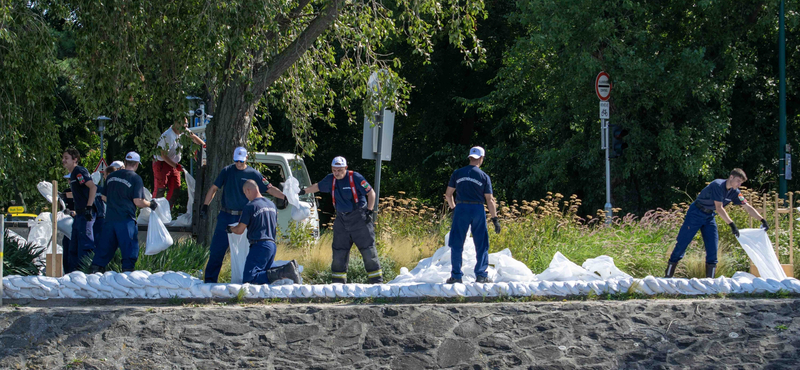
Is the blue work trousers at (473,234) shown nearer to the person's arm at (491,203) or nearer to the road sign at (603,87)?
the person's arm at (491,203)

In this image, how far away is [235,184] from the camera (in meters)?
8.60

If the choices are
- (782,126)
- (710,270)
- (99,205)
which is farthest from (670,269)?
(782,126)

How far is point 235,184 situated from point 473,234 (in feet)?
8.98

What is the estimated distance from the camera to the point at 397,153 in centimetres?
2478

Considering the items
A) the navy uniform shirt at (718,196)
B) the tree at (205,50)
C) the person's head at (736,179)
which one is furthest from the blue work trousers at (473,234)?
the person's head at (736,179)

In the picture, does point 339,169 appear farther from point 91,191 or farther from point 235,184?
point 91,191

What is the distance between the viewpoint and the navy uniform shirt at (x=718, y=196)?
29.3 feet

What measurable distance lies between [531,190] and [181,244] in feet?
36.5

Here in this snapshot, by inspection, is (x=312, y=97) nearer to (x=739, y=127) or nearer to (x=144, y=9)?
(x=144, y=9)

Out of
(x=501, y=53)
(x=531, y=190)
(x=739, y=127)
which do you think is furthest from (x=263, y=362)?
(x=501, y=53)

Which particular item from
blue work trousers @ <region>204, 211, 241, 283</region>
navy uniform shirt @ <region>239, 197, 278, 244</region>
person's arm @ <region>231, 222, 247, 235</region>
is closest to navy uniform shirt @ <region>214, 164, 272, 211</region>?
blue work trousers @ <region>204, 211, 241, 283</region>

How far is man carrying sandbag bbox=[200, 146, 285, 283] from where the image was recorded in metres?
8.32

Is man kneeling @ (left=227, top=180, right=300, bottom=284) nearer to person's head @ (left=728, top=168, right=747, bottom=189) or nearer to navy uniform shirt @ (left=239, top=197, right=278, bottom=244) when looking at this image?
navy uniform shirt @ (left=239, top=197, right=278, bottom=244)

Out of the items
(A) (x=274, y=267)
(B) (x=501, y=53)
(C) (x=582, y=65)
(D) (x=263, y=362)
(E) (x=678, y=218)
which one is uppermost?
(B) (x=501, y=53)
